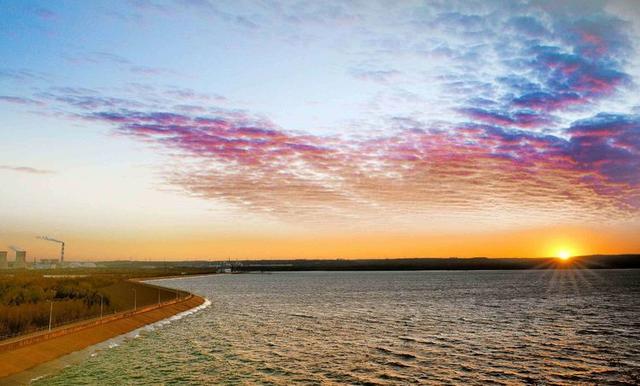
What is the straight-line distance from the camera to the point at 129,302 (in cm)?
7006

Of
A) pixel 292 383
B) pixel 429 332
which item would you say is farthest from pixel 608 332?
pixel 292 383

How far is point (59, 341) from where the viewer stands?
3781 cm

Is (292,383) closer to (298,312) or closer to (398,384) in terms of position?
(398,384)

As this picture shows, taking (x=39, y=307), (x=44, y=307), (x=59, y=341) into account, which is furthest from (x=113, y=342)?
(x=39, y=307)

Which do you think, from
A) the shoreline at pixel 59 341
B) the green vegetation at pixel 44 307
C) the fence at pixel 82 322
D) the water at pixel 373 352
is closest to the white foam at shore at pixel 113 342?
the shoreline at pixel 59 341

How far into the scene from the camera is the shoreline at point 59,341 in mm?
30642

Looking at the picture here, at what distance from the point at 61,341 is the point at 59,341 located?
0.26 m

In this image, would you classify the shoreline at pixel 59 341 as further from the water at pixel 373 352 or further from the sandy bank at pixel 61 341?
the water at pixel 373 352

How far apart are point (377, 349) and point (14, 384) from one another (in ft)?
88.5

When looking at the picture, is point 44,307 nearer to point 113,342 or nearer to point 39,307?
point 39,307

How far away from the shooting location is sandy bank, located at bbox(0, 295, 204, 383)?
1225 inches

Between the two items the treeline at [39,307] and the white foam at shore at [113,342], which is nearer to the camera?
the white foam at shore at [113,342]

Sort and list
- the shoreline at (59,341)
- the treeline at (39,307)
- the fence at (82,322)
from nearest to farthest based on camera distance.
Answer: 1. the shoreline at (59,341)
2. the fence at (82,322)
3. the treeline at (39,307)

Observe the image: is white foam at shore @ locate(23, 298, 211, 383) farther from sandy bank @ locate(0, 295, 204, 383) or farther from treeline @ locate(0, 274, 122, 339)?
treeline @ locate(0, 274, 122, 339)
